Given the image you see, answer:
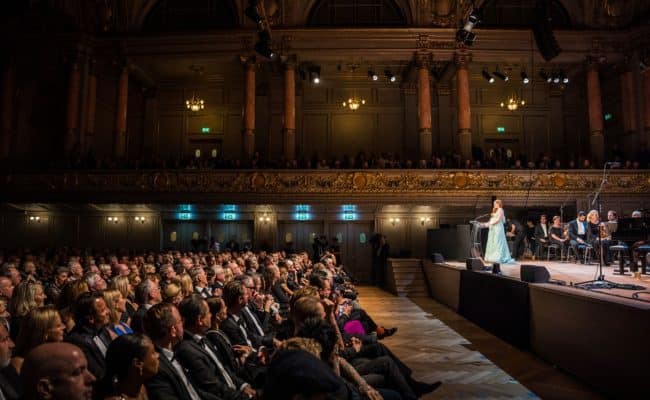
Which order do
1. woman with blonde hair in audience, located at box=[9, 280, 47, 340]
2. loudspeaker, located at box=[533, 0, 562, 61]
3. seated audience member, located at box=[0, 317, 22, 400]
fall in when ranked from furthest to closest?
loudspeaker, located at box=[533, 0, 562, 61]
woman with blonde hair in audience, located at box=[9, 280, 47, 340]
seated audience member, located at box=[0, 317, 22, 400]

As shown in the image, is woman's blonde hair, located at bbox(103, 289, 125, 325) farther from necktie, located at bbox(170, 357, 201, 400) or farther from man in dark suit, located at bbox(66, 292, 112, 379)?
necktie, located at bbox(170, 357, 201, 400)

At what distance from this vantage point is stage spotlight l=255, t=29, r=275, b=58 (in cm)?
1444

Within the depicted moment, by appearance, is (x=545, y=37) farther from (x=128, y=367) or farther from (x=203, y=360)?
(x=128, y=367)

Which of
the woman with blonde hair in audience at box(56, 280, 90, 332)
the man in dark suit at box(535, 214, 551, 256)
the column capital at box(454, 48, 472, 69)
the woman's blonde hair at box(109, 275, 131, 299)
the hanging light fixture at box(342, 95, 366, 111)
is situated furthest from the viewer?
the hanging light fixture at box(342, 95, 366, 111)

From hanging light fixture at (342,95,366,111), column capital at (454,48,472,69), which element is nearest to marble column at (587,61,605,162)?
column capital at (454,48,472,69)

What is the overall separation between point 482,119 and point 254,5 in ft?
37.7

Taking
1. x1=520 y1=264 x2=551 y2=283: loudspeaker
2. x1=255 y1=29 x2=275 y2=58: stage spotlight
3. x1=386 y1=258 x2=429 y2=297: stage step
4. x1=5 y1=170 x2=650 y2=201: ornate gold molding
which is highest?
x1=255 y1=29 x2=275 y2=58: stage spotlight

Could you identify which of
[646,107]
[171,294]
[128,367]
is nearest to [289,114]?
[646,107]

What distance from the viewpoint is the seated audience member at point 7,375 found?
2.13m

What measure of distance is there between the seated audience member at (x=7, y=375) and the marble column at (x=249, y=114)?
13.9 metres

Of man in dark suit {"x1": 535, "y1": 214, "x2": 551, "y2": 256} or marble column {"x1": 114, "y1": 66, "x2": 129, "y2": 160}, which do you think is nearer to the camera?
man in dark suit {"x1": 535, "y1": 214, "x2": 551, "y2": 256}

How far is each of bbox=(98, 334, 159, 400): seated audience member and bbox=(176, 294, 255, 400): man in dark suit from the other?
0.75m

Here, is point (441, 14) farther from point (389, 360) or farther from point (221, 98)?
point (389, 360)

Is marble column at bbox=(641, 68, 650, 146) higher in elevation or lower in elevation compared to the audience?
higher
